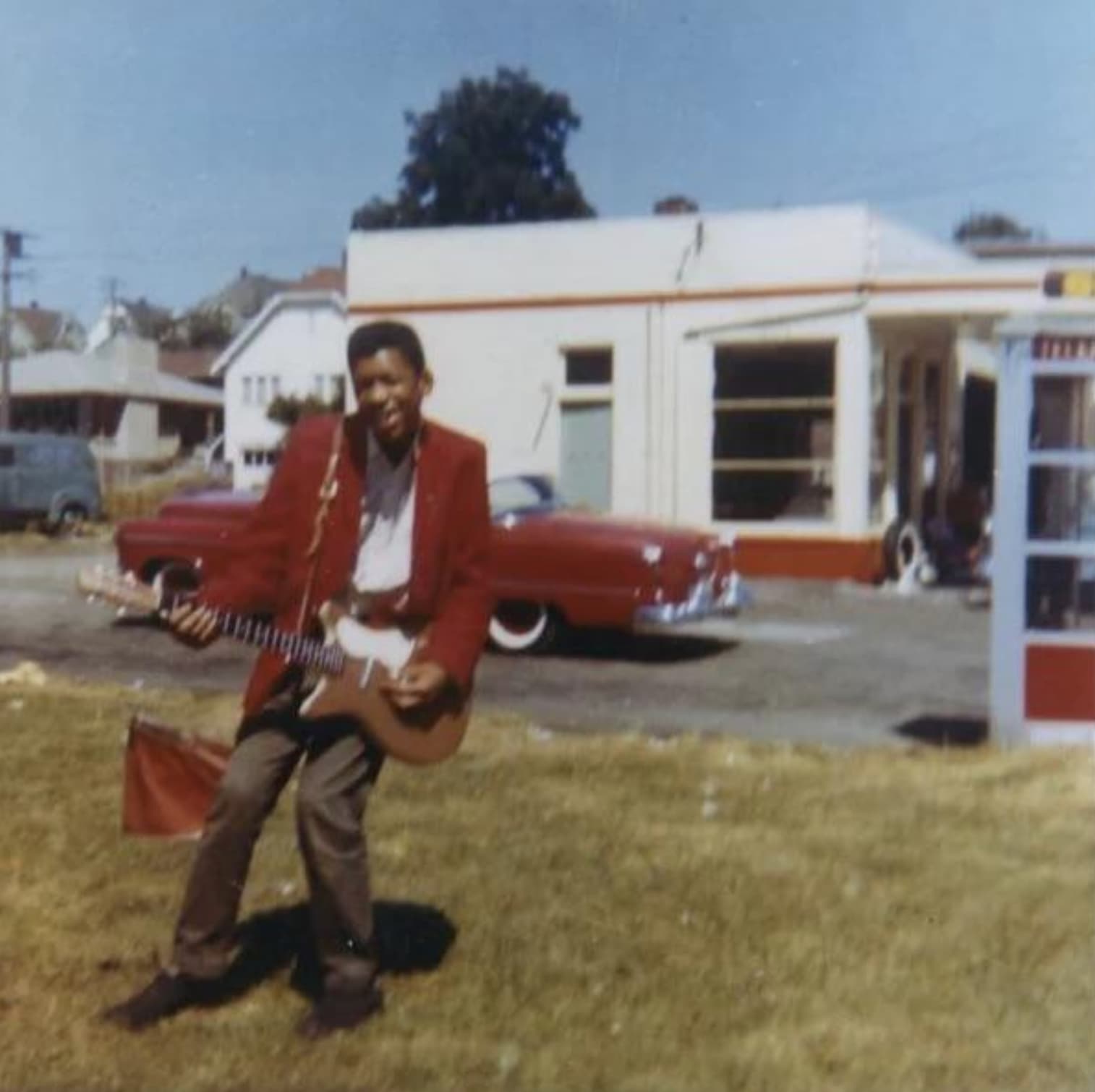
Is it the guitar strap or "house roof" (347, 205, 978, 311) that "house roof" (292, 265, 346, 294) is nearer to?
"house roof" (347, 205, 978, 311)

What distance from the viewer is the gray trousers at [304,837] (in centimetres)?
411

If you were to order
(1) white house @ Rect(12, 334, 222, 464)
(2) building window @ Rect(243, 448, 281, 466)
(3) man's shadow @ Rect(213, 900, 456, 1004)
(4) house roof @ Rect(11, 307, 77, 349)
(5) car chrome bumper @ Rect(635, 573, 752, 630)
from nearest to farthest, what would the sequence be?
(3) man's shadow @ Rect(213, 900, 456, 1004)
(5) car chrome bumper @ Rect(635, 573, 752, 630)
(2) building window @ Rect(243, 448, 281, 466)
(1) white house @ Rect(12, 334, 222, 464)
(4) house roof @ Rect(11, 307, 77, 349)

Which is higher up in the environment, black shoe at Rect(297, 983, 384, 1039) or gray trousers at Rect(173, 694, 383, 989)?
gray trousers at Rect(173, 694, 383, 989)

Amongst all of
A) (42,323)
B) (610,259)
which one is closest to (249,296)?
(610,259)

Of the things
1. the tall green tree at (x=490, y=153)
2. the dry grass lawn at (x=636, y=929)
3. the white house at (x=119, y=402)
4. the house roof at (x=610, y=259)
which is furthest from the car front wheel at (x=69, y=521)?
the dry grass lawn at (x=636, y=929)

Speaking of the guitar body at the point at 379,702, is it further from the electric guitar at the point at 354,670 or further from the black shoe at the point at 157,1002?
the black shoe at the point at 157,1002

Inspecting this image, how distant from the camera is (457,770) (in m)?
7.20

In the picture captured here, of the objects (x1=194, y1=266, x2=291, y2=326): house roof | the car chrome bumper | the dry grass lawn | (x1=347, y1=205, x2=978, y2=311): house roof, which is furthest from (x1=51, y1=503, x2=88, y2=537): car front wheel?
the dry grass lawn

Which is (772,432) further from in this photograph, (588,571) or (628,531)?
(588,571)

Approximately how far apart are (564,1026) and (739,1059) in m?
0.43

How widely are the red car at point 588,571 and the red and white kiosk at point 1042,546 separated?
351cm

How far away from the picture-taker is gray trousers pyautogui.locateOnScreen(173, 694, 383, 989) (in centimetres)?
411

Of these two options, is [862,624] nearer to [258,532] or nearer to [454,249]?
[454,249]

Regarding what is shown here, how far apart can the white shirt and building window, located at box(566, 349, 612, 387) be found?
12765mm
